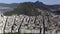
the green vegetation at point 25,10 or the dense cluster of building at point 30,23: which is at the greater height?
the green vegetation at point 25,10

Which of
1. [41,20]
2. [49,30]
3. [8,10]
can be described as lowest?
[49,30]

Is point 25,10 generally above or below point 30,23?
above

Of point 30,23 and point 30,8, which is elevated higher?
point 30,8

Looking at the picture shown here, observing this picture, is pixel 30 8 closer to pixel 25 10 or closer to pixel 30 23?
pixel 25 10

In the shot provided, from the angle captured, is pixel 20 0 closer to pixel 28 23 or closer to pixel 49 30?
pixel 28 23

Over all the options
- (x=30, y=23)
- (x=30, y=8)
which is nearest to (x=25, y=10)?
(x=30, y=8)

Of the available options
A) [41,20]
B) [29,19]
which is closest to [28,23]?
[29,19]

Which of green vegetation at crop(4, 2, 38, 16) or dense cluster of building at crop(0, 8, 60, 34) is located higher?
green vegetation at crop(4, 2, 38, 16)

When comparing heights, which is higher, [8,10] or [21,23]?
[8,10]
